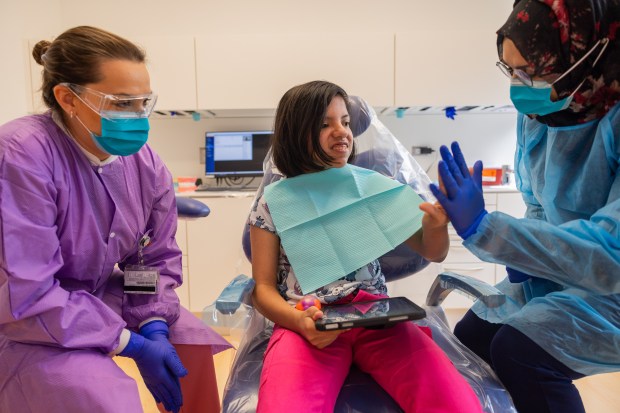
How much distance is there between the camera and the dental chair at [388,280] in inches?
38.7

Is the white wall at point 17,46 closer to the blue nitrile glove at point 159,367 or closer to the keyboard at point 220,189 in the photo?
the keyboard at point 220,189

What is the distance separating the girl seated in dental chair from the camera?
2.99 feet

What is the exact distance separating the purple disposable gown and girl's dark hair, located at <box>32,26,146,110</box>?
0.42 ft

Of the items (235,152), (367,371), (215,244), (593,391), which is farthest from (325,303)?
(235,152)

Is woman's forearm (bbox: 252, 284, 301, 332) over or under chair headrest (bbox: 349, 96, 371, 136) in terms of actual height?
under

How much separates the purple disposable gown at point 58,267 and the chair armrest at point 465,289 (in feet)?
2.82

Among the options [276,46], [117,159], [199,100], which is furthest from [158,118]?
[117,159]

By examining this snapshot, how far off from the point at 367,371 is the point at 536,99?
0.81 meters

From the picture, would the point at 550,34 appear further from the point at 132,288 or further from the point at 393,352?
the point at 132,288

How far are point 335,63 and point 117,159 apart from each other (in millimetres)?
2075

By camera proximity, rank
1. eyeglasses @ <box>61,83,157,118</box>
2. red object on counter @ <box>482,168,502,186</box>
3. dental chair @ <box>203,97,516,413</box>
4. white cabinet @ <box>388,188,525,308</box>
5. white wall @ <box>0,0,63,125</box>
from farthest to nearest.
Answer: red object on counter @ <box>482,168,502,186</box>
white cabinet @ <box>388,188,525,308</box>
white wall @ <box>0,0,63,125</box>
eyeglasses @ <box>61,83,157,118</box>
dental chair @ <box>203,97,516,413</box>

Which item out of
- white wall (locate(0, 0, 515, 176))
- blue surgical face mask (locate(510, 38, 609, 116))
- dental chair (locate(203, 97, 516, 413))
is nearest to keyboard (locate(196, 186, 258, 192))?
white wall (locate(0, 0, 515, 176))

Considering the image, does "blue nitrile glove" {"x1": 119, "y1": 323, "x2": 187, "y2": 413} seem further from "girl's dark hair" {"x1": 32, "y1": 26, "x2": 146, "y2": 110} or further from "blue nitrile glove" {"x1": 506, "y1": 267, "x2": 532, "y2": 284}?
"blue nitrile glove" {"x1": 506, "y1": 267, "x2": 532, "y2": 284}

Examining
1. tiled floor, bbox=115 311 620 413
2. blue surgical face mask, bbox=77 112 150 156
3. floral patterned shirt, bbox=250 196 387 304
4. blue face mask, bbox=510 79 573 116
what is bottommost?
tiled floor, bbox=115 311 620 413
